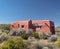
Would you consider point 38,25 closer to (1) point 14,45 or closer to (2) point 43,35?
(2) point 43,35

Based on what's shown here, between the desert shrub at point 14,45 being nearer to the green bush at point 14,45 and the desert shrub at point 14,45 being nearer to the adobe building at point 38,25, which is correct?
the green bush at point 14,45

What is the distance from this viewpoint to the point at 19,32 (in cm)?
4484

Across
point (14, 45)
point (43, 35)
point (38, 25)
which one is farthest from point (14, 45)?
point (38, 25)

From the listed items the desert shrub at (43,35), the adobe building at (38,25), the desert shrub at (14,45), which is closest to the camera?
the desert shrub at (14,45)

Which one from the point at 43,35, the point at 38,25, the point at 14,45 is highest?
the point at 38,25

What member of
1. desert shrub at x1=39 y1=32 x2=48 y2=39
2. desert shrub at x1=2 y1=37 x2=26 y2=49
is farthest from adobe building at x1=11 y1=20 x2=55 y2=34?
desert shrub at x1=2 y1=37 x2=26 y2=49

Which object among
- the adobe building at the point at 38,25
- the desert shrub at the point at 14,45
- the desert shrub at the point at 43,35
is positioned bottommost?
the desert shrub at the point at 14,45

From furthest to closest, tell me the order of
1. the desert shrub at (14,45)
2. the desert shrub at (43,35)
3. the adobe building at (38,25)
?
the adobe building at (38,25), the desert shrub at (43,35), the desert shrub at (14,45)

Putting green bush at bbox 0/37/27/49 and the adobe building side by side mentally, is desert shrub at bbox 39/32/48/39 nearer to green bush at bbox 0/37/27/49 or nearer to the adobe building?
the adobe building

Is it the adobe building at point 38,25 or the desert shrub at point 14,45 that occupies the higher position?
the adobe building at point 38,25

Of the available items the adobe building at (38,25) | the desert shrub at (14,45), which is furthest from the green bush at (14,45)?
the adobe building at (38,25)

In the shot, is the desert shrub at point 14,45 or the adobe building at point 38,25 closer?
the desert shrub at point 14,45

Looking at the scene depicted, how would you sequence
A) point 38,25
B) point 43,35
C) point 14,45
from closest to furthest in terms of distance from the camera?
1. point 14,45
2. point 43,35
3. point 38,25

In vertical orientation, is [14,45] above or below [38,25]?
below
